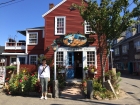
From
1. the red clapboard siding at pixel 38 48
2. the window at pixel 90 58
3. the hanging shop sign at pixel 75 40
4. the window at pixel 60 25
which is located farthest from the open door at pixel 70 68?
the red clapboard siding at pixel 38 48

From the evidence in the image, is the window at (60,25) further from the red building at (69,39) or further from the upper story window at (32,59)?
the upper story window at (32,59)

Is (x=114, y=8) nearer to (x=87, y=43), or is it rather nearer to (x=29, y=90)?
(x=87, y=43)

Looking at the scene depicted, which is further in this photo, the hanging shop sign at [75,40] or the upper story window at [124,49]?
the upper story window at [124,49]

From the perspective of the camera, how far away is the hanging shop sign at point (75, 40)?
1402 centimetres

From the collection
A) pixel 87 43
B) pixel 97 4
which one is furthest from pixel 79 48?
pixel 97 4

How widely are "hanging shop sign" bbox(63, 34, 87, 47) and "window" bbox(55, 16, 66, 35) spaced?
3.02 ft

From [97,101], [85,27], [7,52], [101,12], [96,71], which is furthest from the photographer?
[7,52]

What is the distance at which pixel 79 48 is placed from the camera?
46.2 feet

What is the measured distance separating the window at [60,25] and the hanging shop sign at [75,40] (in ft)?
3.02

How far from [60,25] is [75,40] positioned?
213cm

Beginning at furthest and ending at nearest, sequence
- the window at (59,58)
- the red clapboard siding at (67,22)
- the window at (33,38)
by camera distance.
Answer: the window at (33,38), the red clapboard siding at (67,22), the window at (59,58)

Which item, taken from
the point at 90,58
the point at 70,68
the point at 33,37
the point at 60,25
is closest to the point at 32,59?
the point at 33,37

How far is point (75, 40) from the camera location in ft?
46.1

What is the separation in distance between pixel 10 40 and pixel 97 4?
14422mm
